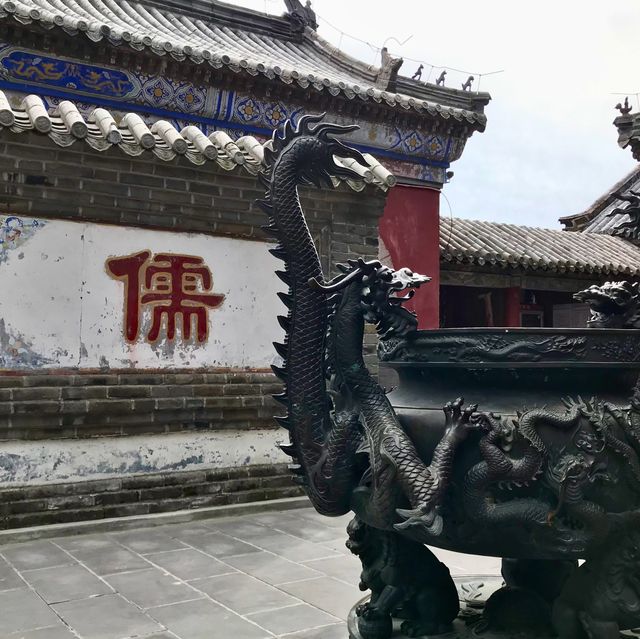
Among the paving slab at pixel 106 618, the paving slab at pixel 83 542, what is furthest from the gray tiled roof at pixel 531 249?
the paving slab at pixel 106 618

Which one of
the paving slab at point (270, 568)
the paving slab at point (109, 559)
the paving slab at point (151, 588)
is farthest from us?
the paving slab at point (109, 559)

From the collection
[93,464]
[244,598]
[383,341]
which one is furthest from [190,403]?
[383,341]

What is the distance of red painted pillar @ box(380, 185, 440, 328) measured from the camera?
28.0 feet

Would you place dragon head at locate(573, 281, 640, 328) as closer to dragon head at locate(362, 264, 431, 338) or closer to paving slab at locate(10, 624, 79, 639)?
dragon head at locate(362, 264, 431, 338)

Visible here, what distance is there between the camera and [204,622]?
10.6 feet

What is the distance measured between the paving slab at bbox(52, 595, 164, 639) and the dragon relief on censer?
3.19ft

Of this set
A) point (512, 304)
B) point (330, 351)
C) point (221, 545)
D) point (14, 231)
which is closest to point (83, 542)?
point (221, 545)

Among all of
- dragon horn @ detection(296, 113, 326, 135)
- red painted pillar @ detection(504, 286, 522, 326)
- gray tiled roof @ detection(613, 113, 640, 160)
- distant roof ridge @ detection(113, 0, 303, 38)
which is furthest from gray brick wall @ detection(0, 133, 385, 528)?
gray tiled roof @ detection(613, 113, 640, 160)

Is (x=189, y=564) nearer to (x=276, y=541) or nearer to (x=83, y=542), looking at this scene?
(x=276, y=541)

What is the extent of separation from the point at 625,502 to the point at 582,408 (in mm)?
327

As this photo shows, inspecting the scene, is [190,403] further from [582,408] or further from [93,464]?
[582,408]

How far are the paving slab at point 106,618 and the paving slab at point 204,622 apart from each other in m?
0.08

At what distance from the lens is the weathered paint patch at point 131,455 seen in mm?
5039

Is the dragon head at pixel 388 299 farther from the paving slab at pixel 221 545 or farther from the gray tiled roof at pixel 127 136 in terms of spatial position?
the paving slab at pixel 221 545
